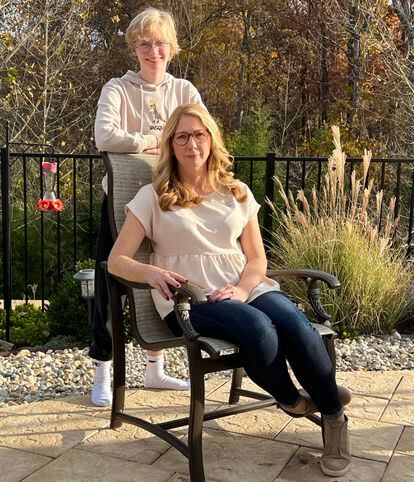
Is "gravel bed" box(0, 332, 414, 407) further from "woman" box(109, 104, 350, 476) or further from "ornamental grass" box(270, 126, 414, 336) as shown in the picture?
"woman" box(109, 104, 350, 476)

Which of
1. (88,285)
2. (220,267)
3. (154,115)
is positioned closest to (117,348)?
(220,267)

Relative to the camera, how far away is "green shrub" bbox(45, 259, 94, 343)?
4102 millimetres

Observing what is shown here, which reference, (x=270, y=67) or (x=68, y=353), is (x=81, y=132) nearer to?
(x=270, y=67)

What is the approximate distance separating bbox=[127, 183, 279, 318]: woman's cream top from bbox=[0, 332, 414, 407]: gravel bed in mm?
1054

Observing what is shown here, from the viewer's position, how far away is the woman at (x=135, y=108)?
2596mm

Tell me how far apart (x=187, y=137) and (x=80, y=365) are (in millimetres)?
1719

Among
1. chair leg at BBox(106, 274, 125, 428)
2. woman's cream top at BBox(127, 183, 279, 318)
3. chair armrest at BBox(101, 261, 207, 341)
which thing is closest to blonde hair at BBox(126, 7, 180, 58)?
woman's cream top at BBox(127, 183, 279, 318)

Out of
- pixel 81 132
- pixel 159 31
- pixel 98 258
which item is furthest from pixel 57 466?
pixel 81 132

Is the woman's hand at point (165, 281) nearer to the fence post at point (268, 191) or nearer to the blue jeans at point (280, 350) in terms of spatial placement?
the blue jeans at point (280, 350)

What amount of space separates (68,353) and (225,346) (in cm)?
201

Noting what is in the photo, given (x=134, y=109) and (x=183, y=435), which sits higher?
(x=134, y=109)

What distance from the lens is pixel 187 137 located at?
7.72 ft

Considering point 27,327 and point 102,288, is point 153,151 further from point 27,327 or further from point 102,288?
point 27,327

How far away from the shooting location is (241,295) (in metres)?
2.27
